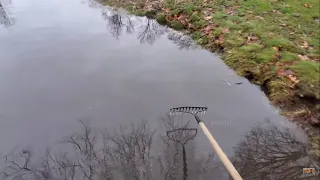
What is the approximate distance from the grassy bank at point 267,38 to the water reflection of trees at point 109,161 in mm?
2328

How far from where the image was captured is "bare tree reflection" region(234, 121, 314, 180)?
471 centimetres

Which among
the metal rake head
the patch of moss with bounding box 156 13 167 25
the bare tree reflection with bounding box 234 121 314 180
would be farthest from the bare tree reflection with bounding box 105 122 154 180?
the patch of moss with bounding box 156 13 167 25

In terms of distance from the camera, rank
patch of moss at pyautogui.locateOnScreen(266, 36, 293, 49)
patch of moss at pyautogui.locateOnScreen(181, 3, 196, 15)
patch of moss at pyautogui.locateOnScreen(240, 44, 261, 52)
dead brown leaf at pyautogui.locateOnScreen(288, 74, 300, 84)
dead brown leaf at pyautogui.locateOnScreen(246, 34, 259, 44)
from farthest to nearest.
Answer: patch of moss at pyautogui.locateOnScreen(181, 3, 196, 15) < dead brown leaf at pyautogui.locateOnScreen(246, 34, 259, 44) < patch of moss at pyautogui.locateOnScreen(240, 44, 261, 52) < patch of moss at pyautogui.locateOnScreen(266, 36, 293, 49) < dead brown leaf at pyautogui.locateOnScreen(288, 74, 300, 84)

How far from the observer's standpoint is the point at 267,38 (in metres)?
7.38

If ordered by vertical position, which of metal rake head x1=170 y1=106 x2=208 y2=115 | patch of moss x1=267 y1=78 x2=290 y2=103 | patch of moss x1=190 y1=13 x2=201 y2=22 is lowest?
metal rake head x1=170 y1=106 x2=208 y2=115

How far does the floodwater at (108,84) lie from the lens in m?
5.71

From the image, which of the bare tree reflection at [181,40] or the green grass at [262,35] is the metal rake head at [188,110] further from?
the bare tree reflection at [181,40]

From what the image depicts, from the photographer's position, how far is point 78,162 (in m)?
5.12

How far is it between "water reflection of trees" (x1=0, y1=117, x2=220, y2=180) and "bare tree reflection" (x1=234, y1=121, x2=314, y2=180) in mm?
603

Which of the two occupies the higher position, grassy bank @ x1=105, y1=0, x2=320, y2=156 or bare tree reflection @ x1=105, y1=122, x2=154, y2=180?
grassy bank @ x1=105, y1=0, x2=320, y2=156

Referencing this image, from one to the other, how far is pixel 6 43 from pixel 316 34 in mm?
8623

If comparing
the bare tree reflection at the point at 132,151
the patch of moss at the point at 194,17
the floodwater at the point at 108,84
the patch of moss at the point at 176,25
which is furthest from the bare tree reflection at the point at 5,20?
the bare tree reflection at the point at 132,151

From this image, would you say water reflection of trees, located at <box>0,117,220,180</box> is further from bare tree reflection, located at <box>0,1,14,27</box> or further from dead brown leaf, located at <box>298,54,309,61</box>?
bare tree reflection, located at <box>0,1,14,27</box>

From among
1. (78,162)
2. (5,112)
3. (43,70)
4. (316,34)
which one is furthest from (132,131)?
(316,34)
